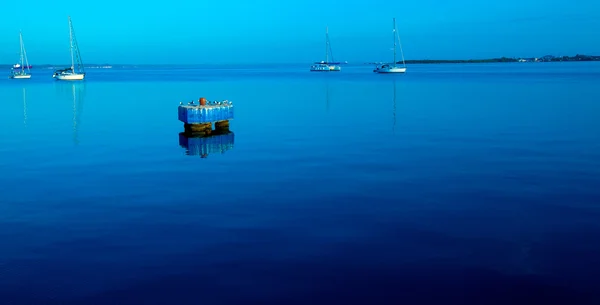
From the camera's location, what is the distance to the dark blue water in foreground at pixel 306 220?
1507 cm

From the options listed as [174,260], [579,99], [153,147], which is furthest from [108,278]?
[579,99]

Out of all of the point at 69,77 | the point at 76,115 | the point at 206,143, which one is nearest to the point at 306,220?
the point at 206,143

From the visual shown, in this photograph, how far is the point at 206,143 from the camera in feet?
139

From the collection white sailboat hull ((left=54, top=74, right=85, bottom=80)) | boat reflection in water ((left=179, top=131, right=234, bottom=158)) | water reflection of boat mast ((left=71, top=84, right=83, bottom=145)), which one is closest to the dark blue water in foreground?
boat reflection in water ((left=179, top=131, right=234, bottom=158))

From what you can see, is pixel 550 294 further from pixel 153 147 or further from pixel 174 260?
pixel 153 147

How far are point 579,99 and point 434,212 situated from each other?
214ft

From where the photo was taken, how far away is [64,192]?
25891mm

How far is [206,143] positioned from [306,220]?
74.7 ft

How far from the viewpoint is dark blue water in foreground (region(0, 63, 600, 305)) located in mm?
15070

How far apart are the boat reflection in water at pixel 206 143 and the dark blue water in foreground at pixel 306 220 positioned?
74cm

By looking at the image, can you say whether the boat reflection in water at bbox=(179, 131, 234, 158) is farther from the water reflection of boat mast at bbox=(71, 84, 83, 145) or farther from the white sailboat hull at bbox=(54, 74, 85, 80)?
the white sailboat hull at bbox=(54, 74, 85, 80)

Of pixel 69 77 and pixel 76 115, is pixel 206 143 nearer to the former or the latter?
pixel 76 115

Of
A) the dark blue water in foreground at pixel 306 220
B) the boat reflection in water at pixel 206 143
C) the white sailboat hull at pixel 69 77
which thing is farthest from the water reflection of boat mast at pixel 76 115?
the white sailboat hull at pixel 69 77

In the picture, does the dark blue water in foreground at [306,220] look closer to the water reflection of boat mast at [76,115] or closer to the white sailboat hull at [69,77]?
the water reflection of boat mast at [76,115]
